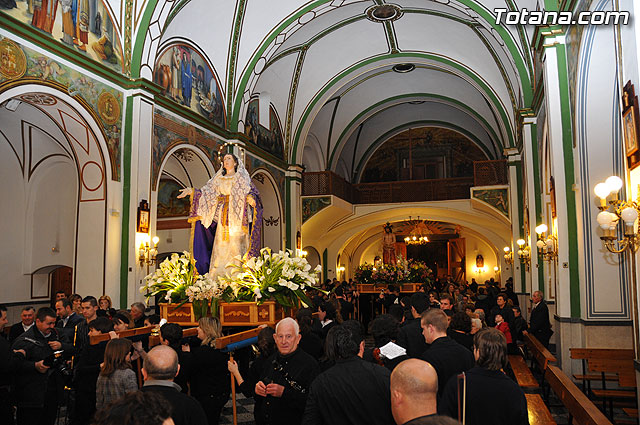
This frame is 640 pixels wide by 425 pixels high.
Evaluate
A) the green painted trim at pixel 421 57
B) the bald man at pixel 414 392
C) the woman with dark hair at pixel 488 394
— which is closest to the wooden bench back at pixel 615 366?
the woman with dark hair at pixel 488 394

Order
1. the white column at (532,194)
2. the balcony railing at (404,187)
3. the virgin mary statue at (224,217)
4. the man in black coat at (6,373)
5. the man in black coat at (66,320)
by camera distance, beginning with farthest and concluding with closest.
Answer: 1. the balcony railing at (404,187)
2. the white column at (532,194)
3. the virgin mary statue at (224,217)
4. the man in black coat at (66,320)
5. the man in black coat at (6,373)

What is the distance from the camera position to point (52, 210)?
547 inches

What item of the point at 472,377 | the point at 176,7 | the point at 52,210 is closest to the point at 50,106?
the point at 176,7

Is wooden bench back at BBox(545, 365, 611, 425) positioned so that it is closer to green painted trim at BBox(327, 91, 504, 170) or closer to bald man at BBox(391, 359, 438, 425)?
bald man at BBox(391, 359, 438, 425)

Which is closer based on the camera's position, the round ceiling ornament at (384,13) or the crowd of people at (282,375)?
the crowd of people at (282,375)

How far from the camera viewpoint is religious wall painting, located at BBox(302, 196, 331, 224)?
19719mm

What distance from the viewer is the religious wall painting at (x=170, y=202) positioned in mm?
18516

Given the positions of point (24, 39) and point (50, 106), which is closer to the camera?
point (24, 39)

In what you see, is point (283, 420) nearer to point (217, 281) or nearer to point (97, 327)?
point (97, 327)

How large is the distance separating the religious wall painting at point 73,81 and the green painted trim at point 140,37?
0.63 meters

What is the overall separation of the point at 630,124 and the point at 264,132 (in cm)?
1312

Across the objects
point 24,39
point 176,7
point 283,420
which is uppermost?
point 176,7

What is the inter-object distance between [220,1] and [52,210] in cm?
640

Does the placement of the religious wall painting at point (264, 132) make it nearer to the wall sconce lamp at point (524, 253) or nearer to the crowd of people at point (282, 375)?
the wall sconce lamp at point (524, 253)
